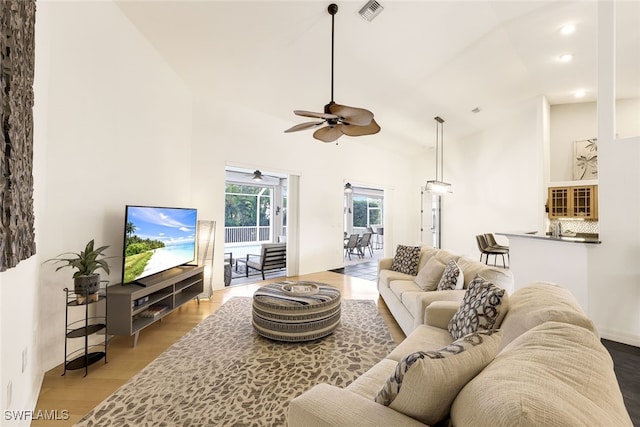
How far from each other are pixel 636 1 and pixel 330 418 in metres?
5.21

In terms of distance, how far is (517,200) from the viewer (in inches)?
261

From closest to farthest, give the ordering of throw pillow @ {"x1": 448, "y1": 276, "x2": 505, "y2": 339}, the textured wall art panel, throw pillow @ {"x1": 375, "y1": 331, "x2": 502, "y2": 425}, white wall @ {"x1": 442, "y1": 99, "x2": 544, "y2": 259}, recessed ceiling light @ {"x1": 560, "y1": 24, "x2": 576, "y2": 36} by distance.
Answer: throw pillow @ {"x1": 375, "y1": 331, "x2": 502, "y2": 425} < the textured wall art panel < throw pillow @ {"x1": 448, "y1": 276, "x2": 505, "y2": 339} < recessed ceiling light @ {"x1": 560, "y1": 24, "x2": 576, "y2": 36} < white wall @ {"x1": 442, "y1": 99, "x2": 544, "y2": 259}

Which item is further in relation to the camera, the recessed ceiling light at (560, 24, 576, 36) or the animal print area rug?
the recessed ceiling light at (560, 24, 576, 36)

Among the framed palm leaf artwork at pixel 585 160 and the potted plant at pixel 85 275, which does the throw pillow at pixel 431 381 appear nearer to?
the potted plant at pixel 85 275

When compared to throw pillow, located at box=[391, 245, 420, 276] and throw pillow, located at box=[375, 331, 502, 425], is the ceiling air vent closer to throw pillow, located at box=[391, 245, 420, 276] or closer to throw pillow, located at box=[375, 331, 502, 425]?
throw pillow, located at box=[391, 245, 420, 276]

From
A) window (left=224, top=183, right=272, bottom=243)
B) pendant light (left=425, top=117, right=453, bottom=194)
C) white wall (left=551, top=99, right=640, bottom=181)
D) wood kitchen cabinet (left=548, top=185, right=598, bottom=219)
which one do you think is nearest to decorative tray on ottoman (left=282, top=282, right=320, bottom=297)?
pendant light (left=425, top=117, right=453, bottom=194)

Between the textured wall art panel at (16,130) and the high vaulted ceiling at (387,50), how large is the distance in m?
1.78

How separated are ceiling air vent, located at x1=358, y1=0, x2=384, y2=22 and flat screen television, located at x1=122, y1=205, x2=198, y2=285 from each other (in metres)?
3.15

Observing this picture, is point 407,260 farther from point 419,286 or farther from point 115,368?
point 115,368

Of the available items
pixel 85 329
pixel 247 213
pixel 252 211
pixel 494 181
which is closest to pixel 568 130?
pixel 494 181

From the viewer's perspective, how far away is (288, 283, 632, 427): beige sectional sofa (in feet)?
2.40

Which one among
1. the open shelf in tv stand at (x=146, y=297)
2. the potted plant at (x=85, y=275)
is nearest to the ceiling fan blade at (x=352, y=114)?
the potted plant at (x=85, y=275)

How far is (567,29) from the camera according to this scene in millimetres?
3471

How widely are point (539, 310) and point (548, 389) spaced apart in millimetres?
921
